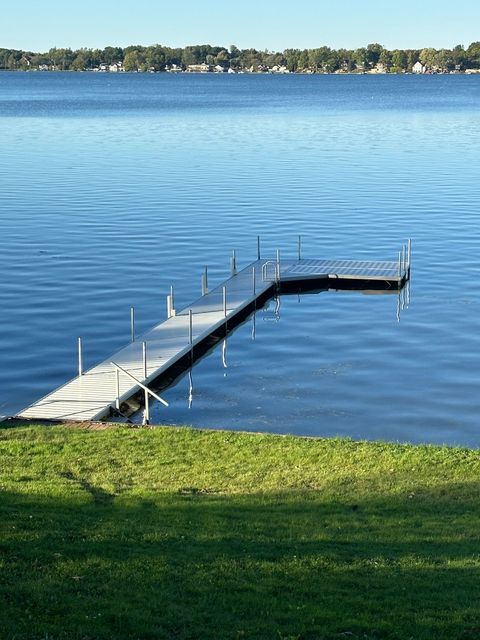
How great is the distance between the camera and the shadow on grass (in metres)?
10.6

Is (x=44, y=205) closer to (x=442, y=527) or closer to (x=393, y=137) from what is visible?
(x=442, y=527)

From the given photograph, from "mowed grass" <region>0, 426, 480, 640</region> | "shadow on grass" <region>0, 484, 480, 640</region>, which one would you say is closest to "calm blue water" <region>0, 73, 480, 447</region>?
"mowed grass" <region>0, 426, 480, 640</region>

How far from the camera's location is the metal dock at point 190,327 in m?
24.5

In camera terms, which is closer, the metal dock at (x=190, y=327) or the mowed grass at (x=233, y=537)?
the mowed grass at (x=233, y=537)

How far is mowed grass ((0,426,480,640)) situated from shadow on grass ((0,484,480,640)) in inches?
1.0

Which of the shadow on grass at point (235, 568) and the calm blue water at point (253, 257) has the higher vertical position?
the shadow on grass at point (235, 568)

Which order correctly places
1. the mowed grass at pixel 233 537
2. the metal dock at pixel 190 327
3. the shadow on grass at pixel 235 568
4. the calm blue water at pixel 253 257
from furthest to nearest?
the calm blue water at pixel 253 257
the metal dock at pixel 190 327
the mowed grass at pixel 233 537
the shadow on grass at pixel 235 568

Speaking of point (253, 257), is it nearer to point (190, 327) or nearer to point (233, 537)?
point (190, 327)

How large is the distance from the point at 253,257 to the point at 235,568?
3188cm

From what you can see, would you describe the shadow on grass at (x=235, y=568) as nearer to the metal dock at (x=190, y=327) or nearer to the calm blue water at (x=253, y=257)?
the metal dock at (x=190, y=327)

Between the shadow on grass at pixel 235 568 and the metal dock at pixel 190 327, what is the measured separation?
26.7 ft

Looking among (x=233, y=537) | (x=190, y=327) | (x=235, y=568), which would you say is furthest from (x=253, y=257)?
(x=235, y=568)

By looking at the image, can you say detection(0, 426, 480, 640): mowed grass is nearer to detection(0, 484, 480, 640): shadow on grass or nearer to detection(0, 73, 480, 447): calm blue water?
detection(0, 484, 480, 640): shadow on grass

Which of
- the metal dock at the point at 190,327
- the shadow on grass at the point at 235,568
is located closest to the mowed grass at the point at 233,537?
the shadow on grass at the point at 235,568
